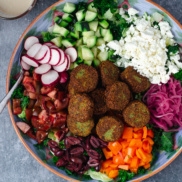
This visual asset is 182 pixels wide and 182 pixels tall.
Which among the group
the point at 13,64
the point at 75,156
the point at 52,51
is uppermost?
the point at 52,51

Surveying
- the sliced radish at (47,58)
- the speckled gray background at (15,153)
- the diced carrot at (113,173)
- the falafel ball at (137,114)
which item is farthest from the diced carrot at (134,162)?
the sliced radish at (47,58)

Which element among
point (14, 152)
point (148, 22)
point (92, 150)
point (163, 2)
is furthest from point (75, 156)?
point (163, 2)

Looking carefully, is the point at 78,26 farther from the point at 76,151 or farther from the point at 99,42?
the point at 76,151

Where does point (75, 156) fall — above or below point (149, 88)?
below

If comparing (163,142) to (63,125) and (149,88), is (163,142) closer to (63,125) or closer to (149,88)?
(149,88)

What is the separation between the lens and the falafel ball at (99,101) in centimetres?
322

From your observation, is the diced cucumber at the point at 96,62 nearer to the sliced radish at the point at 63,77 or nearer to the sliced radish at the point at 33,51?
the sliced radish at the point at 63,77

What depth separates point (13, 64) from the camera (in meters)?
3.25

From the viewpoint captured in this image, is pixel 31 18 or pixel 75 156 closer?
pixel 75 156

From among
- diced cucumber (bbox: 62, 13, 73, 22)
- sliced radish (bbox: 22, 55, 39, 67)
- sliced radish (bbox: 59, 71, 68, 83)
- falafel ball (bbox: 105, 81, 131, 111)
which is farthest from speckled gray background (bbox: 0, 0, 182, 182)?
falafel ball (bbox: 105, 81, 131, 111)

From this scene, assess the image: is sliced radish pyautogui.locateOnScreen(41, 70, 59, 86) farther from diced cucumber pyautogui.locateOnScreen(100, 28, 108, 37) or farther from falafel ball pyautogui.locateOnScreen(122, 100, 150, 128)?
falafel ball pyautogui.locateOnScreen(122, 100, 150, 128)

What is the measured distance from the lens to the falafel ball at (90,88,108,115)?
322 centimetres

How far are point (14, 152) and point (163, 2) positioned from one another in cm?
196

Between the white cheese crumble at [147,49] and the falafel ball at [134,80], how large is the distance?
0.05 metres
